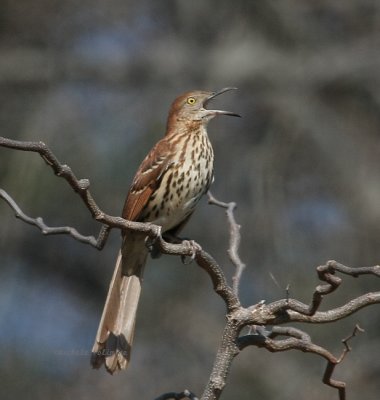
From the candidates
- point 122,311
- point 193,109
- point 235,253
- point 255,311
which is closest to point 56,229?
point 235,253

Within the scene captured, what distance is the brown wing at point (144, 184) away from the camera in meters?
4.20

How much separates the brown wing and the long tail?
121 mm

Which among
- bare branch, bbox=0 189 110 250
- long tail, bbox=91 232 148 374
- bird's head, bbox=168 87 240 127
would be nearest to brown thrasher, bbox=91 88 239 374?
long tail, bbox=91 232 148 374

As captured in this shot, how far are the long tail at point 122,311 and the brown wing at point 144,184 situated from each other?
4.8 inches

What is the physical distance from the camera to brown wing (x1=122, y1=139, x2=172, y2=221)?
165 inches

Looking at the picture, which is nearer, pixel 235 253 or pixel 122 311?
pixel 235 253

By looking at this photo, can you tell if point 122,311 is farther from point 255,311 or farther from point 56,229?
point 255,311

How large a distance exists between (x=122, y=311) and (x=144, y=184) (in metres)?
0.55

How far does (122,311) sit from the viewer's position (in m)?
3.92

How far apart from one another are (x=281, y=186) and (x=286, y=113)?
137cm

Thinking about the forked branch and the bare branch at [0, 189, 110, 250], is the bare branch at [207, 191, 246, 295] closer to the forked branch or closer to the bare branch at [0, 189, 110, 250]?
the forked branch

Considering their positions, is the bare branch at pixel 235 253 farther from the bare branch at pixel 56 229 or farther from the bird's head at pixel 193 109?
the bird's head at pixel 193 109

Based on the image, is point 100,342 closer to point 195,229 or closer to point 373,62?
point 195,229

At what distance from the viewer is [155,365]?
8453 millimetres
